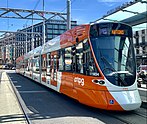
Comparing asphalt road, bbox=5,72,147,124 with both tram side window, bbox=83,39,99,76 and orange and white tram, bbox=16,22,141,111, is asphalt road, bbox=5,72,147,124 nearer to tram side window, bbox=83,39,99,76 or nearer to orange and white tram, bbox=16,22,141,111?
orange and white tram, bbox=16,22,141,111

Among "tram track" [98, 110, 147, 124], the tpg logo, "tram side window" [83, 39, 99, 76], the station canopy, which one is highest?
the station canopy

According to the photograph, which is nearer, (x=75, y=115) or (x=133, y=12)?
(x=75, y=115)

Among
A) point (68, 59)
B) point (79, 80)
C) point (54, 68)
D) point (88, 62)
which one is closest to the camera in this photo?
point (88, 62)

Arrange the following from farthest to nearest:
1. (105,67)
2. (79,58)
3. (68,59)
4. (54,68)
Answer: (54,68)
(68,59)
(79,58)
(105,67)

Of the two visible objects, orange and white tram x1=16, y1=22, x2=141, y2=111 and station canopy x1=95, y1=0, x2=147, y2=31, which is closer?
orange and white tram x1=16, y1=22, x2=141, y2=111

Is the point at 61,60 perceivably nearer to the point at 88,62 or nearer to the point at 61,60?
the point at 61,60

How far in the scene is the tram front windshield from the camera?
343 inches

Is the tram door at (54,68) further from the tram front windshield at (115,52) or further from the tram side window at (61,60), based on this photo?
the tram front windshield at (115,52)

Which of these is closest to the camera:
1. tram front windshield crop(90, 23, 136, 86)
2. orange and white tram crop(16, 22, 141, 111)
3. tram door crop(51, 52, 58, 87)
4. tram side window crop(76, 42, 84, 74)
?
orange and white tram crop(16, 22, 141, 111)

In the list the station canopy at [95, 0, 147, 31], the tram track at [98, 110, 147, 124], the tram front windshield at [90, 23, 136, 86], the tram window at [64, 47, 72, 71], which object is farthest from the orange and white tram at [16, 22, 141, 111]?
the station canopy at [95, 0, 147, 31]

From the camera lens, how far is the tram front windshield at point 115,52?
8719 millimetres

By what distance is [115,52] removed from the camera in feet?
29.3

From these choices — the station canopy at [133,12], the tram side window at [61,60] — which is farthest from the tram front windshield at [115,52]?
the tram side window at [61,60]

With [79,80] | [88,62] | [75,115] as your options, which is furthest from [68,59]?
[75,115]
